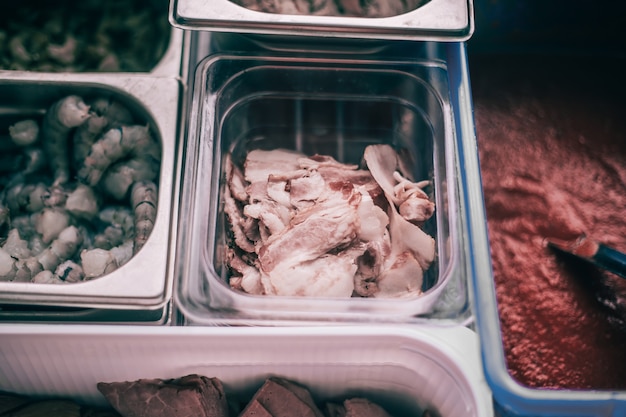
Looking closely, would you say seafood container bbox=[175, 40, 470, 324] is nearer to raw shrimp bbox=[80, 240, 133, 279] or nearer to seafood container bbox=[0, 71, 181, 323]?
seafood container bbox=[0, 71, 181, 323]

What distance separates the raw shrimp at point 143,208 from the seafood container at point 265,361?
0.24 m

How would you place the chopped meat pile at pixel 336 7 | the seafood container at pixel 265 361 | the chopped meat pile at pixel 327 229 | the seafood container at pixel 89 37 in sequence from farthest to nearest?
the seafood container at pixel 89 37, the chopped meat pile at pixel 336 7, the chopped meat pile at pixel 327 229, the seafood container at pixel 265 361

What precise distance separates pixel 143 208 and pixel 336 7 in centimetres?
68

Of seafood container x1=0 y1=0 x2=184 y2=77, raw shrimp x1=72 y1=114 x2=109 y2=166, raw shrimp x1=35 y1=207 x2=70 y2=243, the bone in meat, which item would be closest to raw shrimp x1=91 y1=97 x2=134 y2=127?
raw shrimp x1=72 y1=114 x2=109 y2=166

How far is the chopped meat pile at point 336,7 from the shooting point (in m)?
1.26

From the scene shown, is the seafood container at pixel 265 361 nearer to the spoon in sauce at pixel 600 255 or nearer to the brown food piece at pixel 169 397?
the brown food piece at pixel 169 397

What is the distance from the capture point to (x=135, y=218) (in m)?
1.24

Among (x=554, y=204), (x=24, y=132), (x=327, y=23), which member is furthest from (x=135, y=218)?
(x=554, y=204)

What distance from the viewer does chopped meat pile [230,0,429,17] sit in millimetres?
1256

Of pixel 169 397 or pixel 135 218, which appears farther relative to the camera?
pixel 135 218

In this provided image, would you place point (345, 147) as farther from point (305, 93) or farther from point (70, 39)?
point (70, 39)

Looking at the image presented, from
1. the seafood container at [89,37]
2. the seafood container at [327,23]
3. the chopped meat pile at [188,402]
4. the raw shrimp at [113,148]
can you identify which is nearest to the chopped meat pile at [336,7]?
the seafood container at [327,23]

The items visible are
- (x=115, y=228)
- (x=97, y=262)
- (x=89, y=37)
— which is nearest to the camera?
(x=97, y=262)

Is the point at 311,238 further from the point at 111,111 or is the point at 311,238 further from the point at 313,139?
the point at 111,111
